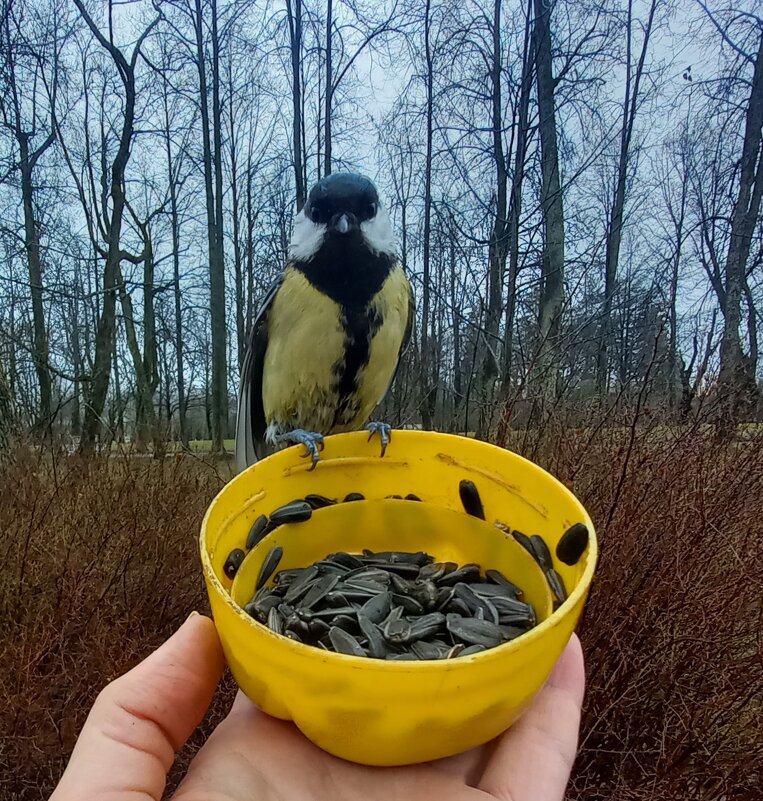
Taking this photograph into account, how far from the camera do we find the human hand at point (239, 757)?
3.04 feet

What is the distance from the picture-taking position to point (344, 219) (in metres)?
1.89

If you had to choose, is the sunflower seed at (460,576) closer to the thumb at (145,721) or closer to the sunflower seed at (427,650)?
the sunflower seed at (427,650)

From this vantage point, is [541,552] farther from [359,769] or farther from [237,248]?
[237,248]

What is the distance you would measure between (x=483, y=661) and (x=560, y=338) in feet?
11.2

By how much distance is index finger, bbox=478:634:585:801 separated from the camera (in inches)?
40.4

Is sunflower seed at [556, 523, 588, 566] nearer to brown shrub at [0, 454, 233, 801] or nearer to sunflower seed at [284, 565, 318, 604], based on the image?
A: sunflower seed at [284, 565, 318, 604]

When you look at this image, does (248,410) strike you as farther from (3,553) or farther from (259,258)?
(259,258)

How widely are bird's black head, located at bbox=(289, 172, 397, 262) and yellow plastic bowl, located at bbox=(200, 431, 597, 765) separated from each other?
2.40 feet

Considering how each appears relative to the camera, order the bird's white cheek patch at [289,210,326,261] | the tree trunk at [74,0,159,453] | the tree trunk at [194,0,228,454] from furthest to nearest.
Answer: the tree trunk at [194,0,228,454]
the tree trunk at [74,0,159,453]
the bird's white cheek patch at [289,210,326,261]

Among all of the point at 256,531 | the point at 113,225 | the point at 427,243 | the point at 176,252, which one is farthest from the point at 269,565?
the point at 176,252

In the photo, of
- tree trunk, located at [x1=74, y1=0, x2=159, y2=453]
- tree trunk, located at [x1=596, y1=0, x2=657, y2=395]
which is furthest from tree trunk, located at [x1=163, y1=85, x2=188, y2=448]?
tree trunk, located at [x1=596, y1=0, x2=657, y2=395]

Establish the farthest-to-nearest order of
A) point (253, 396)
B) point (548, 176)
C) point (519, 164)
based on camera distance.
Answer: point (548, 176) < point (519, 164) < point (253, 396)

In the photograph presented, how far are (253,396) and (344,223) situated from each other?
2.71ft

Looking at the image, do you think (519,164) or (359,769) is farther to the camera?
(519,164)
